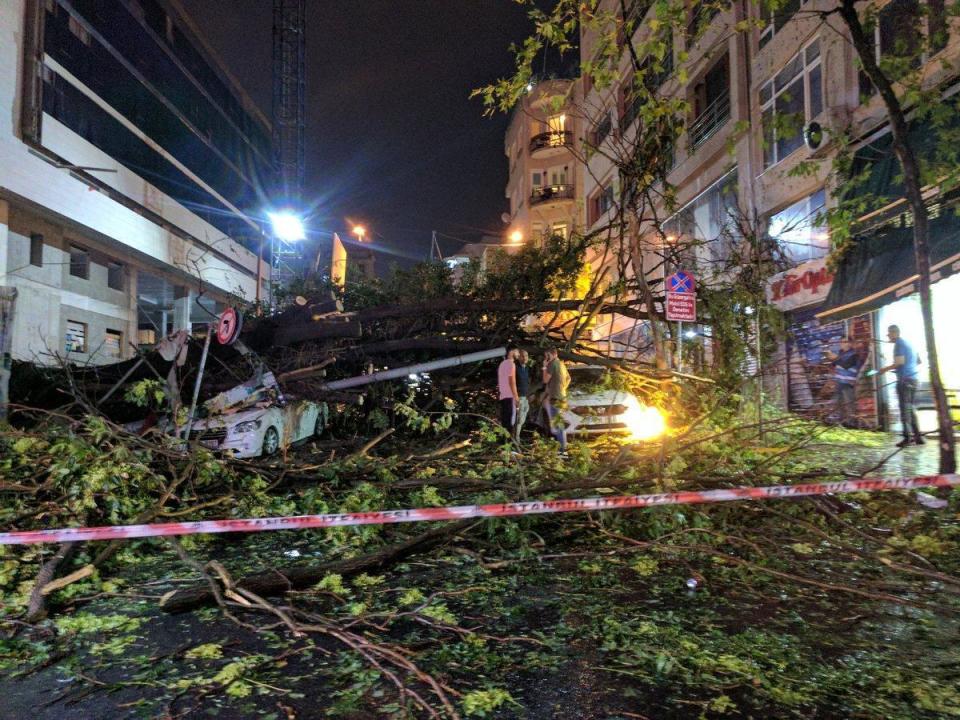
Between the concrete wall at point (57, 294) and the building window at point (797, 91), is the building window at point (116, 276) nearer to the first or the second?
the concrete wall at point (57, 294)

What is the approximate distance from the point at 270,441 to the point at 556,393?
4385 millimetres

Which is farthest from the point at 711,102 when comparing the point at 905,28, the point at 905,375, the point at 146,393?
the point at 146,393

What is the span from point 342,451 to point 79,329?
20.5 meters

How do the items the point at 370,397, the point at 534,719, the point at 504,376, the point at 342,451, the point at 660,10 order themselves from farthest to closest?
1. the point at 370,397
2. the point at 504,376
3. the point at 342,451
4. the point at 660,10
5. the point at 534,719

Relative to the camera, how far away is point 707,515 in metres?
5.18

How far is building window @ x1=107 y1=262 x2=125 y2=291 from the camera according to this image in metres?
27.2

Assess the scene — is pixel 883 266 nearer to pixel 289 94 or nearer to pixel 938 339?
pixel 938 339

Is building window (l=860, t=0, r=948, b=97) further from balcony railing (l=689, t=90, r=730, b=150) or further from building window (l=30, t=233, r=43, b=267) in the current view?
building window (l=30, t=233, r=43, b=267)

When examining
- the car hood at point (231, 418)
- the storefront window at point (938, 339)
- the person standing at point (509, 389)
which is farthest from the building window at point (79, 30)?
the storefront window at point (938, 339)

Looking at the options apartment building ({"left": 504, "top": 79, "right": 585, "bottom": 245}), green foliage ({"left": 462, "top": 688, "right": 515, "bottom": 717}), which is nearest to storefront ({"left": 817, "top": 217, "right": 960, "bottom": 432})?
green foliage ({"left": 462, "top": 688, "right": 515, "bottom": 717})

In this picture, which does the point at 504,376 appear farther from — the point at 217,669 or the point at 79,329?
the point at 79,329

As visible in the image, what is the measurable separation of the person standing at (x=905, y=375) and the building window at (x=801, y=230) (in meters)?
4.54

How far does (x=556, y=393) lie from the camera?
9.64 m

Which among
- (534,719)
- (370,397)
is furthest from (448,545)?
(370,397)
